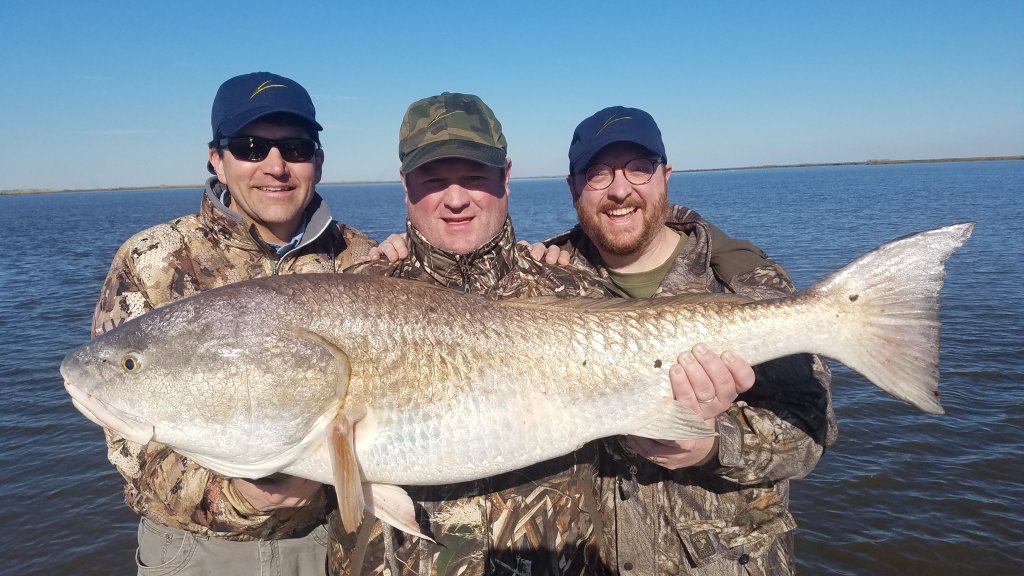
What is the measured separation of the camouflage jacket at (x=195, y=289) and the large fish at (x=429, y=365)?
48cm

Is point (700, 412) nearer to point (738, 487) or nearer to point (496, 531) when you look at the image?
point (738, 487)

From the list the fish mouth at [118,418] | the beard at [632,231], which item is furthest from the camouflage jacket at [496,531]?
the beard at [632,231]

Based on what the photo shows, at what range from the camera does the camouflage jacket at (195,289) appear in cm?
316

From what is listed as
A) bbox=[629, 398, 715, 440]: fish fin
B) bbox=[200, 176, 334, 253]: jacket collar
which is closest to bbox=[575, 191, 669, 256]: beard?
bbox=[629, 398, 715, 440]: fish fin

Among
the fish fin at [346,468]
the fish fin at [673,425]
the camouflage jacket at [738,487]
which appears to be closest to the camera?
the fish fin at [346,468]

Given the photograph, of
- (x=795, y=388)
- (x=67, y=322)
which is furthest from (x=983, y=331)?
Result: (x=67, y=322)

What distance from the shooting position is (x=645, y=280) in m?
4.29

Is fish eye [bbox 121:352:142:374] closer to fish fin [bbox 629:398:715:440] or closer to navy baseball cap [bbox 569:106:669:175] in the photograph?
fish fin [bbox 629:398:715:440]

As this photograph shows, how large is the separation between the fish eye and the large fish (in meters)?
0.01

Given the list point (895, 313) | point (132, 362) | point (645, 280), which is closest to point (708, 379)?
point (895, 313)

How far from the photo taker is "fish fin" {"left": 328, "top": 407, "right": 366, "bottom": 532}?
2.64 meters

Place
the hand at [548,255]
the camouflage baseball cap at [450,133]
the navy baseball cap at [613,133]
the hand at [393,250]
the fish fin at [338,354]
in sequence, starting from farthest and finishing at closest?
1. the navy baseball cap at [613,133]
2. the hand at [548,255]
3. the hand at [393,250]
4. the camouflage baseball cap at [450,133]
5. the fish fin at [338,354]

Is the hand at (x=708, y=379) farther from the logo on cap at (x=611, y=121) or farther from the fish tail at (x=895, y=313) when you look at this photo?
the logo on cap at (x=611, y=121)

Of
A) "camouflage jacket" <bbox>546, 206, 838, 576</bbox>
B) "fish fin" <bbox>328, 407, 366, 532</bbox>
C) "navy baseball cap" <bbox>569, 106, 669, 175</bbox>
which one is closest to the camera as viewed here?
"fish fin" <bbox>328, 407, 366, 532</bbox>
